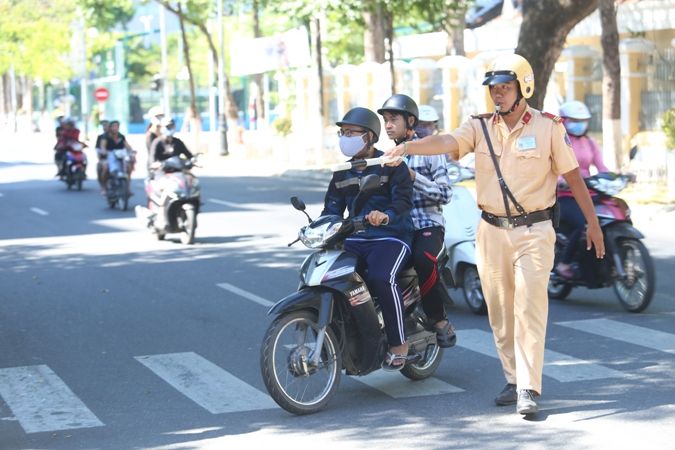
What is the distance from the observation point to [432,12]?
30.7 m

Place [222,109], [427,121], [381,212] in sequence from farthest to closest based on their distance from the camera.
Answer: [222,109], [427,121], [381,212]

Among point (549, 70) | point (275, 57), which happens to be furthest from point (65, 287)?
point (275, 57)

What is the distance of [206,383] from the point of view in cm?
870

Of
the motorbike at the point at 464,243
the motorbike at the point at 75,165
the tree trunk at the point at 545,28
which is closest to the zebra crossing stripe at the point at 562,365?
the motorbike at the point at 464,243

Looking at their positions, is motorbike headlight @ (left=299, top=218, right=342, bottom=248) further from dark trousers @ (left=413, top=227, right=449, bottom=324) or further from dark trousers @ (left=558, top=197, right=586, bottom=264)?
dark trousers @ (left=558, top=197, right=586, bottom=264)

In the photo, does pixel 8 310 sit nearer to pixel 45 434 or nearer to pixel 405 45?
pixel 45 434

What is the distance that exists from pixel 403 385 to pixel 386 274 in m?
1.01

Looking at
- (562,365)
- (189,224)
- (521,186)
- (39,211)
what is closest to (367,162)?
(521,186)

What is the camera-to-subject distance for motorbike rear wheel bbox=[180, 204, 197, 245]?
58.1 ft

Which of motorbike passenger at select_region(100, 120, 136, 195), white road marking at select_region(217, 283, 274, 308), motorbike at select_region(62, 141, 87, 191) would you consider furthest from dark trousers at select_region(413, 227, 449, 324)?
motorbike at select_region(62, 141, 87, 191)

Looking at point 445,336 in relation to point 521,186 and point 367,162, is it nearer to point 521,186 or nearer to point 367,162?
point 521,186

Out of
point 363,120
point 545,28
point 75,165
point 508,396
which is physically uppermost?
point 545,28

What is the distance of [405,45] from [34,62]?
4378 cm

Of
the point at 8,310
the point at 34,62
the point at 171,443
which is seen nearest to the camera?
the point at 171,443
